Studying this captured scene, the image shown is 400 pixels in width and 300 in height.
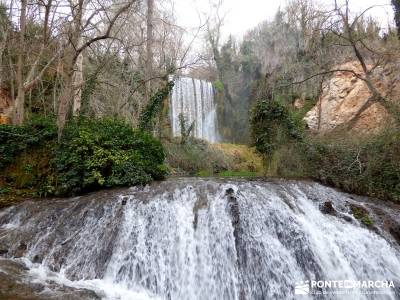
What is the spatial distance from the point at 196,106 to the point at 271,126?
39.6 ft

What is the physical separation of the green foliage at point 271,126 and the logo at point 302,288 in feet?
21.8

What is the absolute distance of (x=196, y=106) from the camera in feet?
77.6

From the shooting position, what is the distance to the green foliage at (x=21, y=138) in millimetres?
9523

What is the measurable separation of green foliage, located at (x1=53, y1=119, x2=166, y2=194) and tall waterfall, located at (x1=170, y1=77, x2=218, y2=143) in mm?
12162


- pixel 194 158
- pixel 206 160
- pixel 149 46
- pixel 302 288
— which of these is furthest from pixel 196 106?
pixel 302 288

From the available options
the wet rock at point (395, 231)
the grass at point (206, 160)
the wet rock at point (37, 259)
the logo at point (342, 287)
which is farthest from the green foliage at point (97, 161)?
the grass at point (206, 160)

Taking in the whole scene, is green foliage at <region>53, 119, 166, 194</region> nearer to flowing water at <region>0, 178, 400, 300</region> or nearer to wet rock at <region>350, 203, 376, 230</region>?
flowing water at <region>0, 178, 400, 300</region>

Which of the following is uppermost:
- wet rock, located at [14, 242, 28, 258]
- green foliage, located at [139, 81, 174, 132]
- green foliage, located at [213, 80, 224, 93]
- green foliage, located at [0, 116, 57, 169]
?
green foliage, located at [213, 80, 224, 93]

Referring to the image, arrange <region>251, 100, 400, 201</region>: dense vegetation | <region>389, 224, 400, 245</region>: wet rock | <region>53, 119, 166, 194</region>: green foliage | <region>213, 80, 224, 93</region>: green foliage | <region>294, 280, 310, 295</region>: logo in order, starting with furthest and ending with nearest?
<region>213, 80, 224, 93</region>: green foliage
<region>251, 100, 400, 201</region>: dense vegetation
<region>53, 119, 166, 194</region>: green foliage
<region>389, 224, 400, 245</region>: wet rock
<region>294, 280, 310, 295</region>: logo

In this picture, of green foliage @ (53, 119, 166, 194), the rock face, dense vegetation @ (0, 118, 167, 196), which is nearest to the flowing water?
green foliage @ (53, 119, 166, 194)

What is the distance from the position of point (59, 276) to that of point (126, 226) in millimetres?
1571

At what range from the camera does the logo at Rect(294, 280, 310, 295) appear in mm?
5559

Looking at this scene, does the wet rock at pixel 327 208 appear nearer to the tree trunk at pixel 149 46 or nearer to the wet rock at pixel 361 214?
the wet rock at pixel 361 214

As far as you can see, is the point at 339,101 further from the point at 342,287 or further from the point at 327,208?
the point at 342,287
